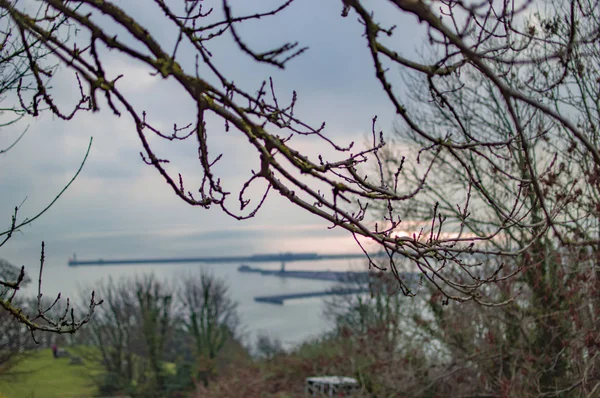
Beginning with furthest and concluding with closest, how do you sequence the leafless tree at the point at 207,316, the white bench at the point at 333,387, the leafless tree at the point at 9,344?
the leafless tree at the point at 207,316, the white bench at the point at 333,387, the leafless tree at the point at 9,344

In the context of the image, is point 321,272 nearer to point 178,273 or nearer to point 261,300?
point 178,273

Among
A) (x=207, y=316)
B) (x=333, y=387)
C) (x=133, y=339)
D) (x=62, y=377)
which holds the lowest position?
(x=62, y=377)

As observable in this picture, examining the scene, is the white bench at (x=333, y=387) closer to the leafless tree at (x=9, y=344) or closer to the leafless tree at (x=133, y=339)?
the leafless tree at (x=9, y=344)

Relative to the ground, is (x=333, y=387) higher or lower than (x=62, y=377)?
higher

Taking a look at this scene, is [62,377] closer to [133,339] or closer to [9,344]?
[133,339]

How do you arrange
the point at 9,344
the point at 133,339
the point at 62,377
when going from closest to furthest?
the point at 9,344
the point at 62,377
the point at 133,339

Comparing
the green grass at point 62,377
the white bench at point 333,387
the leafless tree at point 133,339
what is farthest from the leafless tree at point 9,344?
the leafless tree at point 133,339

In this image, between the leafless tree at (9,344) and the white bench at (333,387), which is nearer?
the leafless tree at (9,344)

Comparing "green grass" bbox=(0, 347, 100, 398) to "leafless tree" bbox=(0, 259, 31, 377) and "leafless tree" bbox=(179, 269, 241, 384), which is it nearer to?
"leafless tree" bbox=(0, 259, 31, 377)

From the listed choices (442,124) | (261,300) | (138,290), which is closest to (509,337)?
(442,124)

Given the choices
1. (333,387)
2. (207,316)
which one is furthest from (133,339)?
(333,387)

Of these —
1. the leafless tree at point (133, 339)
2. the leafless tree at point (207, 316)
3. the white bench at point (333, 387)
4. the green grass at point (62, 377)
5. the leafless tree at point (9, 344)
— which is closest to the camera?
the leafless tree at point (9, 344)

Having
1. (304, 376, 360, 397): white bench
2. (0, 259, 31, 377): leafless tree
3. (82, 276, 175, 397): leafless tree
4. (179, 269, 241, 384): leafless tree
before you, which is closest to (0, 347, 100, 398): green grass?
(82, 276, 175, 397): leafless tree

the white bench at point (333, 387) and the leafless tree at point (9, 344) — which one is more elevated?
the leafless tree at point (9, 344)
